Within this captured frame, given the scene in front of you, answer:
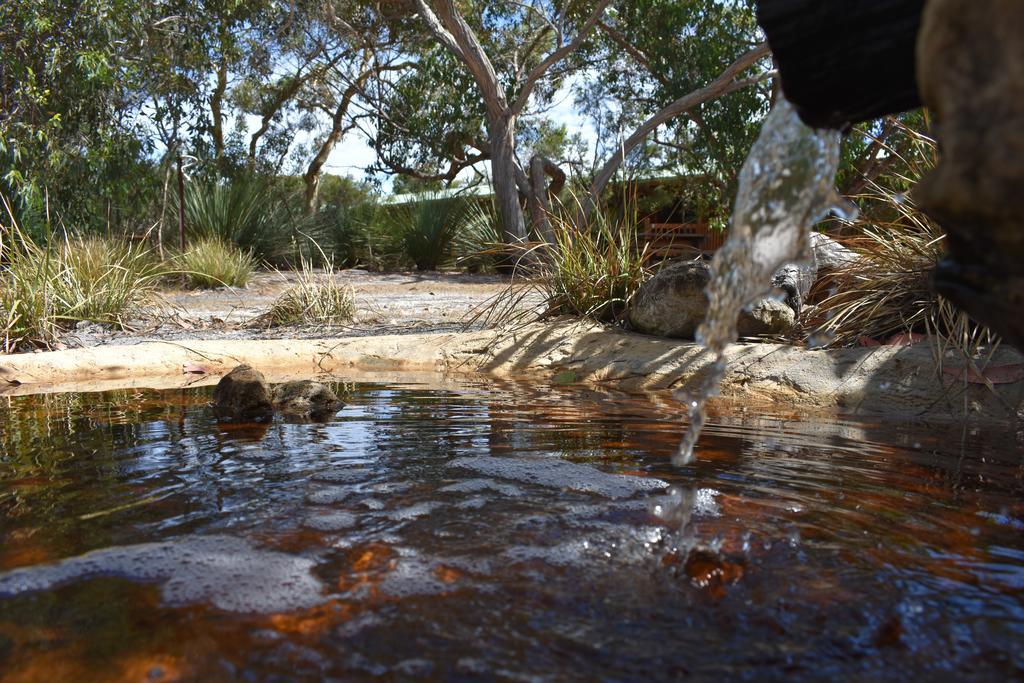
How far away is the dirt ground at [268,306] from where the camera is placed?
23.9 feet

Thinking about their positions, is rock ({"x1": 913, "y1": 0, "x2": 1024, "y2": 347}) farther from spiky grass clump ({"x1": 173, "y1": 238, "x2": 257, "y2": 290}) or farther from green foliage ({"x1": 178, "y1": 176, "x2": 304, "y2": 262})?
green foliage ({"x1": 178, "y1": 176, "x2": 304, "y2": 262})

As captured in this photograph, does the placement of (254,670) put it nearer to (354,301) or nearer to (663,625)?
(663,625)

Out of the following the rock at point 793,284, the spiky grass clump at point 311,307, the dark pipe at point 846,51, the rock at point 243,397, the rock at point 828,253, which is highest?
the dark pipe at point 846,51

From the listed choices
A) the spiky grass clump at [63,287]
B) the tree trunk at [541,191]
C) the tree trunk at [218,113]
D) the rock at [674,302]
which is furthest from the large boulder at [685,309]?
the tree trunk at [218,113]

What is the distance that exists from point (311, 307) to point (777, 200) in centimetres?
651

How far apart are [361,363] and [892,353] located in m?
3.60

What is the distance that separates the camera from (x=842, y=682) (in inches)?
58.6

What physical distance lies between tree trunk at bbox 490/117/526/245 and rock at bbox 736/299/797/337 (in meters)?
6.96

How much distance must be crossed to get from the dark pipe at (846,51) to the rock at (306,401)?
304 cm

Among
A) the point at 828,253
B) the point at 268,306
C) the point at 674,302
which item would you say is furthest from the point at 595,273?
the point at 268,306

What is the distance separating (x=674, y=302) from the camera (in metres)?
5.69

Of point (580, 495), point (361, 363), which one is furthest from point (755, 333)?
point (580, 495)

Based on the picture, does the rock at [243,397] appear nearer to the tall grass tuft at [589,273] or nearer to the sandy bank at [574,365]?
the sandy bank at [574,365]

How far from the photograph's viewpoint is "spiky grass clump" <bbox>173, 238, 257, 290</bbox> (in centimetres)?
1117
